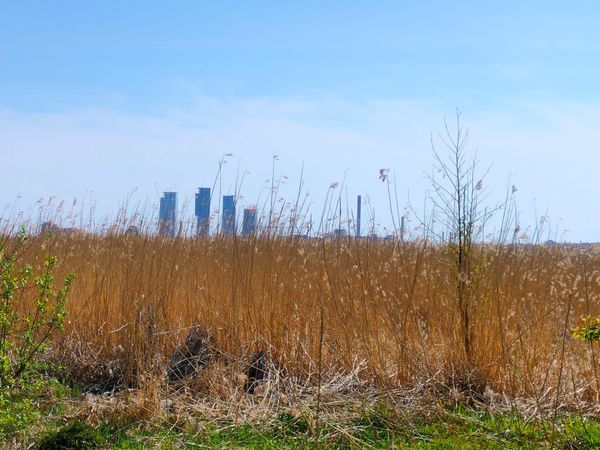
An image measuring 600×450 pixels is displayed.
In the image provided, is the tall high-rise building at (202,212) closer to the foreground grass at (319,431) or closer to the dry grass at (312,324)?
the dry grass at (312,324)

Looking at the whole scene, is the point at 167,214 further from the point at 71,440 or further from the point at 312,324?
the point at 71,440

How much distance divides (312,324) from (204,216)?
214cm

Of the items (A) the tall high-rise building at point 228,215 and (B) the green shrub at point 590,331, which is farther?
(A) the tall high-rise building at point 228,215

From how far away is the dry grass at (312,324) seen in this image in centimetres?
451

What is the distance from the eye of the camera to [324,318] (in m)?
4.96

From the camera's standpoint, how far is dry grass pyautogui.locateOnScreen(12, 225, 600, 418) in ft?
14.8

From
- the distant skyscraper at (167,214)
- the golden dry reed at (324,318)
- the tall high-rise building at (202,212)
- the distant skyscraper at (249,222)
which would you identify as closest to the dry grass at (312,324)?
the golden dry reed at (324,318)

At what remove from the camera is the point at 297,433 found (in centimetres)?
380

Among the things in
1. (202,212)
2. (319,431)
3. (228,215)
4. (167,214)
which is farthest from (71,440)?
(167,214)

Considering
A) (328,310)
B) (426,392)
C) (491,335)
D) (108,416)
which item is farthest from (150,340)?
(491,335)

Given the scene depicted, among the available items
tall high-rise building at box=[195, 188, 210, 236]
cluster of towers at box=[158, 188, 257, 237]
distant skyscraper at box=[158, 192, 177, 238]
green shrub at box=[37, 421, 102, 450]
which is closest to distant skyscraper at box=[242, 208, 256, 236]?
cluster of towers at box=[158, 188, 257, 237]

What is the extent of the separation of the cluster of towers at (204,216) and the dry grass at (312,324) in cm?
20

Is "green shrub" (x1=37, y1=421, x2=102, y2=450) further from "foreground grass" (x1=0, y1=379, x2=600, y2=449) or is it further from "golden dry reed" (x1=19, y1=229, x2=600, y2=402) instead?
"golden dry reed" (x1=19, y1=229, x2=600, y2=402)

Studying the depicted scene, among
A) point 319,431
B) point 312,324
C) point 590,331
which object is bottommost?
point 319,431
